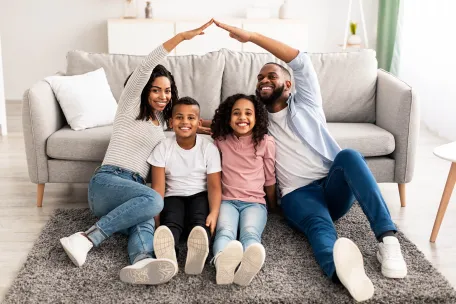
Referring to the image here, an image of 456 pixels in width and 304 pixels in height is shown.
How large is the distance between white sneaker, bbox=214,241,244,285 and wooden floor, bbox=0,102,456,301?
78cm

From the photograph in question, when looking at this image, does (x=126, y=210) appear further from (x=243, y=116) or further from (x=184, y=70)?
(x=184, y=70)

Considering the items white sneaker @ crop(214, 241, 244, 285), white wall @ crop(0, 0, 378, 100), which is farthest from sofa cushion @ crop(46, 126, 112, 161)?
white wall @ crop(0, 0, 378, 100)

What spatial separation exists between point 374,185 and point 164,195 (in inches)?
35.0

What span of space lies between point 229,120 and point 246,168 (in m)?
0.22

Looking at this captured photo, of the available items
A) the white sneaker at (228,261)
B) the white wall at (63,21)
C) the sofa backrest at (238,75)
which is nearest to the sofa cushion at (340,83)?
the sofa backrest at (238,75)

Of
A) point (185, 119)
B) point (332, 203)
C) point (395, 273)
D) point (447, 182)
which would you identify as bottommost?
point (395, 273)

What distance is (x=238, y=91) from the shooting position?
11.2 ft

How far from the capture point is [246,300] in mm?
2166

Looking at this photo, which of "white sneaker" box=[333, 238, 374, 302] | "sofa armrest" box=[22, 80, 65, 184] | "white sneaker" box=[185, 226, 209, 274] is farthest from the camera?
"sofa armrest" box=[22, 80, 65, 184]

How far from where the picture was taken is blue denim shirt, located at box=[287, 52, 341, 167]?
8.94 feet

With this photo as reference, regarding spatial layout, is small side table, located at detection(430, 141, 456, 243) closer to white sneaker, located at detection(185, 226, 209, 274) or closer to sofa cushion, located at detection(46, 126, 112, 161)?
white sneaker, located at detection(185, 226, 209, 274)

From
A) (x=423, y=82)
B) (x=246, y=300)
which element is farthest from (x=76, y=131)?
(x=423, y=82)

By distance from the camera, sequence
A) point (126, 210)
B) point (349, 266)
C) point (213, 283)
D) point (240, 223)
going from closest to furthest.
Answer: point (349, 266)
point (213, 283)
point (126, 210)
point (240, 223)

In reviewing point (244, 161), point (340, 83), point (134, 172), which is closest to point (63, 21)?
point (340, 83)
